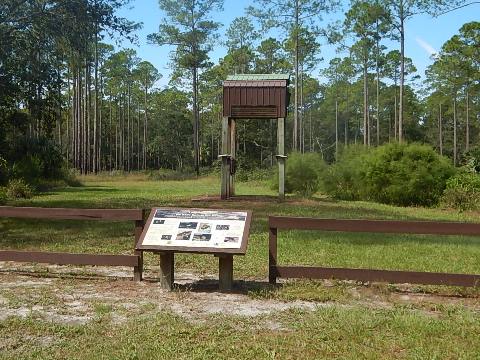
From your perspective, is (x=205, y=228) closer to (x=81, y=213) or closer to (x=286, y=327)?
(x=81, y=213)

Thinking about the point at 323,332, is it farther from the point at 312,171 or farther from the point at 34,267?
the point at 312,171

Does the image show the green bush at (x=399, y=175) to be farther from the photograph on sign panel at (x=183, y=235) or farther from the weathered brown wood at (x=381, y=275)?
the photograph on sign panel at (x=183, y=235)

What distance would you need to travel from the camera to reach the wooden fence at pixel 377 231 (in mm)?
6570

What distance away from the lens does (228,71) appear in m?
57.5

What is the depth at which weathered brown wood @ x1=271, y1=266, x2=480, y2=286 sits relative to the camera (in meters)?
6.54

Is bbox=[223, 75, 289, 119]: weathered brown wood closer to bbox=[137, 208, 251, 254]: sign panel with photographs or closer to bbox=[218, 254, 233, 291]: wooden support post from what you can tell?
bbox=[137, 208, 251, 254]: sign panel with photographs

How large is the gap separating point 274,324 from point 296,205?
550 inches

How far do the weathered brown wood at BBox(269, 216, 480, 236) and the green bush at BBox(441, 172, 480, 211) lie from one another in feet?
47.9

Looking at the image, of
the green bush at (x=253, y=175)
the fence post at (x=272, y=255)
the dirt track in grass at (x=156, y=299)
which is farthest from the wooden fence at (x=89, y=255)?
the green bush at (x=253, y=175)

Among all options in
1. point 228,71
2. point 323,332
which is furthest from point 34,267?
point 228,71

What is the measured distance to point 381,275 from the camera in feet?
21.9

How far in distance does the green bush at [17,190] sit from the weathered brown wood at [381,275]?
61.4 ft

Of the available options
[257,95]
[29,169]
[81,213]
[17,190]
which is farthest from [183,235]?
[29,169]

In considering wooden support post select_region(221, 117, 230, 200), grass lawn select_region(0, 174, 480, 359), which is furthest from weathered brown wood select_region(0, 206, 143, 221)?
wooden support post select_region(221, 117, 230, 200)
